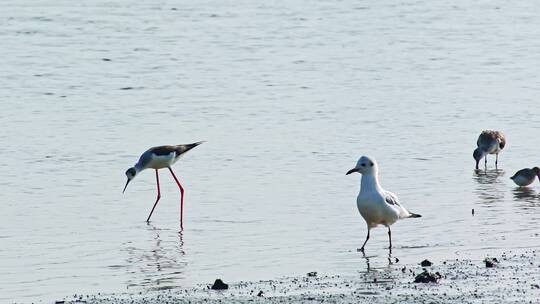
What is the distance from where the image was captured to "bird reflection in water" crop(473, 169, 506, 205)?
14.9 meters

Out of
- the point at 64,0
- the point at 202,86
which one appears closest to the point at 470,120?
the point at 202,86

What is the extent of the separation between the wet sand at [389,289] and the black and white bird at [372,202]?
3.57 ft

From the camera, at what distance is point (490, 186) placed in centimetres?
1588

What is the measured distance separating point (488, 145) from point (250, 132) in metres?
3.69

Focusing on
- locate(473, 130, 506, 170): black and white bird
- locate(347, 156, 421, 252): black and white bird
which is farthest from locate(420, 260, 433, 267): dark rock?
locate(473, 130, 506, 170): black and white bird

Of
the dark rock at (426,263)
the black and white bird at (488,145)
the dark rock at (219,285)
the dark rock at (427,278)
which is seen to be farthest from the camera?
the black and white bird at (488,145)

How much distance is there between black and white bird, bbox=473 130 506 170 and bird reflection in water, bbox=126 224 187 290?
551cm

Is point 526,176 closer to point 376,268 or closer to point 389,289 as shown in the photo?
point 376,268

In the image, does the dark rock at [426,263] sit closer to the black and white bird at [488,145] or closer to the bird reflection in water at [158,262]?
the bird reflection in water at [158,262]

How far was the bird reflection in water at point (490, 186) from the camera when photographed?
14.9m

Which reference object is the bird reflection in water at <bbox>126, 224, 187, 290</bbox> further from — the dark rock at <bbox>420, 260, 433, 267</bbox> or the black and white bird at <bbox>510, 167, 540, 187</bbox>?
the black and white bird at <bbox>510, 167, 540, 187</bbox>

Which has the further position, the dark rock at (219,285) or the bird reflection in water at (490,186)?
the bird reflection in water at (490,186)

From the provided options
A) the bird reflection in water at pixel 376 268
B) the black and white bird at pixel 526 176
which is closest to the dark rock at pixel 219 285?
the bird reflection in water at pixel 376 268

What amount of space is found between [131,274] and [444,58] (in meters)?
17.3
